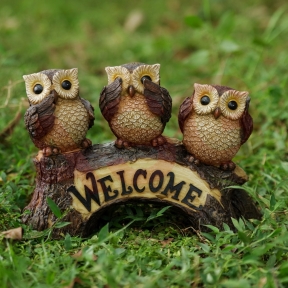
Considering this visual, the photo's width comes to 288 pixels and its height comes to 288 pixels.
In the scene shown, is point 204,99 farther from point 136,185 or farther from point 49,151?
point 49,151

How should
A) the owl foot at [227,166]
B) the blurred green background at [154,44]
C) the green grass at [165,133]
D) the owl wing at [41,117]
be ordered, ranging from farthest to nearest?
1. the blurred green background at [154,44]
2. the owl foot at [227,166]
3. the owl wing at [41,117]
4. the green grass at [165,133]

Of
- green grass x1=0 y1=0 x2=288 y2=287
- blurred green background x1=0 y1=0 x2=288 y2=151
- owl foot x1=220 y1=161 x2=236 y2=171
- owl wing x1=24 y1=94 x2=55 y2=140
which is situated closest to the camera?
green grass x1=0 y1=0 x2=288 y2=287

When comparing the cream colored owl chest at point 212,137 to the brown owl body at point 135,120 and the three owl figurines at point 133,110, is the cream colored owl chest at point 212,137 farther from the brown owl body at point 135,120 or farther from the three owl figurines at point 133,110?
the brown owl body at point 135,120

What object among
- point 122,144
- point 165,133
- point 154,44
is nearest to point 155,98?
point 122,144

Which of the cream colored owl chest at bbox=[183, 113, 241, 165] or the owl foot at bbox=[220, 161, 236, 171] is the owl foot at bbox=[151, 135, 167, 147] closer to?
the cream colored owl chest at bbox=[183, 113, 241, 165]

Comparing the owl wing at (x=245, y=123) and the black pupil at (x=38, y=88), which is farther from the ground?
the black pupil at (x=38, y=88)

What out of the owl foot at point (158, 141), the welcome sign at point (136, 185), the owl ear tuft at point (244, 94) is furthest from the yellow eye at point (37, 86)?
the owl ear tuft at point (244, 94)

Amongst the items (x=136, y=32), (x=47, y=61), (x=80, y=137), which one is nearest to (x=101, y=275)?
(x=80, y=137)

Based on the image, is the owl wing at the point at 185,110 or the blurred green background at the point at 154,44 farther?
the blurred green background at the point at 154,44

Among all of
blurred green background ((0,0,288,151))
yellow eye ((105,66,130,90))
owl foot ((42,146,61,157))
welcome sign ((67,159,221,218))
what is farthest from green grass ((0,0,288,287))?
yellow eye ((105,66,130,90))
